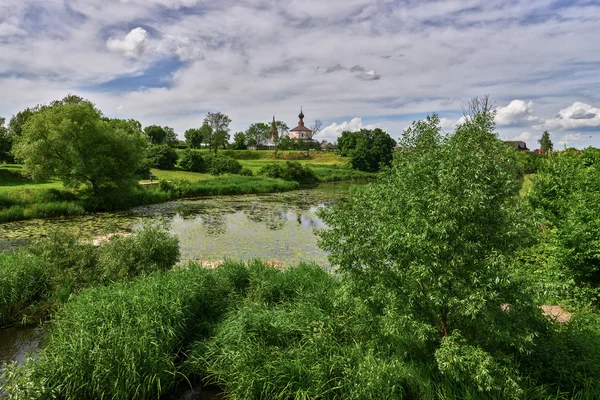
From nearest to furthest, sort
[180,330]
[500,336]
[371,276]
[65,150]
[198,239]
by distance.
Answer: [500,336], [371,276], [180,330], [198,239], [65,150]

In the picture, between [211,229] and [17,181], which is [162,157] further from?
[211,229]

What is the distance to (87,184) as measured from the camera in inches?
1045

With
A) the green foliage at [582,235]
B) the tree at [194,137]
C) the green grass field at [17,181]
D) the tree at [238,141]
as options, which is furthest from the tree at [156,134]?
the green foliage at [582,235]

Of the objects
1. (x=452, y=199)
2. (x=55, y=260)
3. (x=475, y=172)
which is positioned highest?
(x=475, y=172)

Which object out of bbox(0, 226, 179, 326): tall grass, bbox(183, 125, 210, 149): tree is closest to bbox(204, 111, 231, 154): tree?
bbox(183, 125, 210, 149): tree

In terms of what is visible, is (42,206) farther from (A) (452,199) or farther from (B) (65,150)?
(A) (452,199)

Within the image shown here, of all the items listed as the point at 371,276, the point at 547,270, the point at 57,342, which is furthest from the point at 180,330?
the point at 547,270

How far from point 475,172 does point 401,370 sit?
10.8ft

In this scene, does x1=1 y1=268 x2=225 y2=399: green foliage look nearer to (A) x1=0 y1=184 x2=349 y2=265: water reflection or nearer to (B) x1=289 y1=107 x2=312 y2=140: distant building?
(A) x1=0 y1=184 x2=349 y2=265: water reflection

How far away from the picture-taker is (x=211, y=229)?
63.5 ft

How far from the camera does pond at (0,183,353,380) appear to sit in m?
13.7

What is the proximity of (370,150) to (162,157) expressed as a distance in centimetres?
3643

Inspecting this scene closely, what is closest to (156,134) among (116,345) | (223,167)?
(223,167)

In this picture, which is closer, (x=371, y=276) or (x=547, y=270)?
(x=371, y=276)
